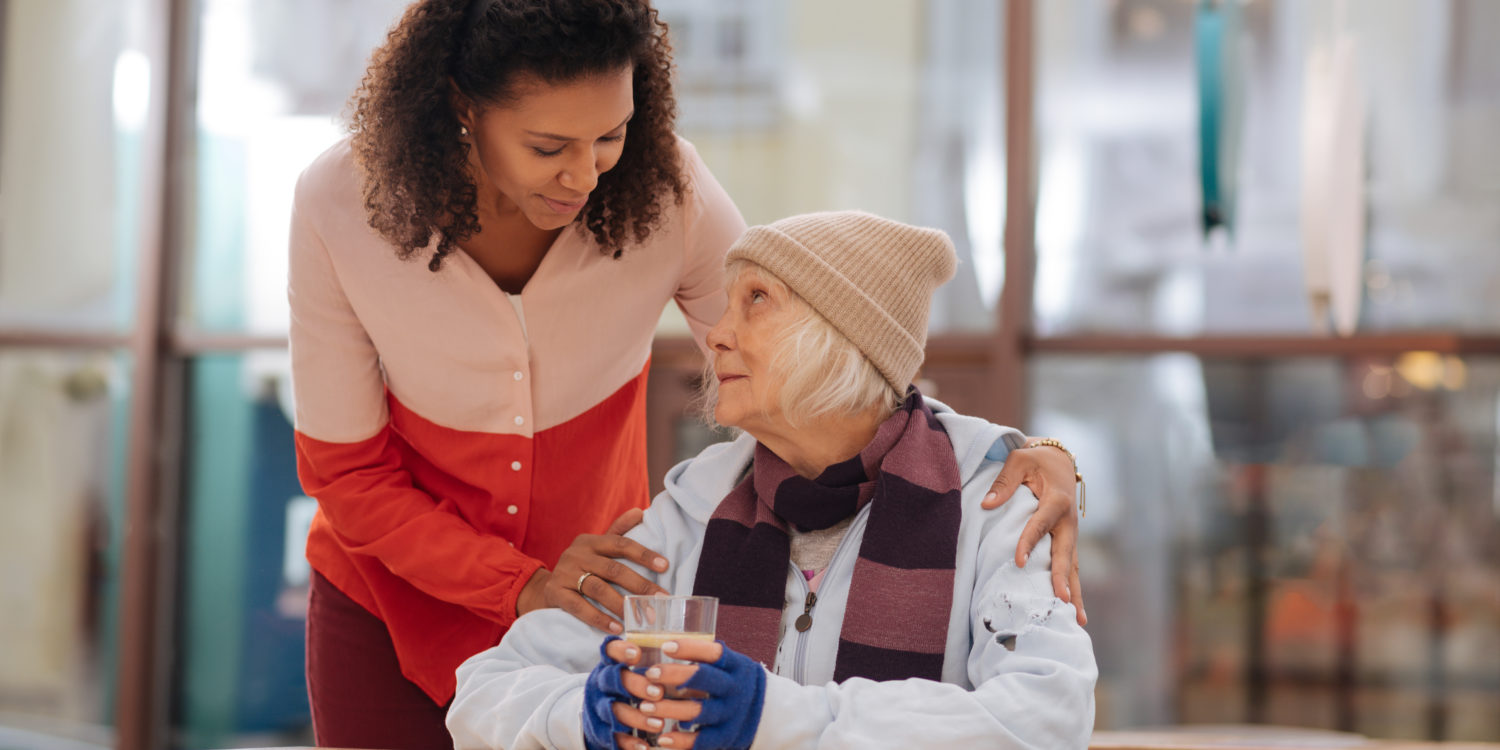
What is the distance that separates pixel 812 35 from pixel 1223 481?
2135mm

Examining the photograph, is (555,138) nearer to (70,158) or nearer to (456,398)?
(456,398)

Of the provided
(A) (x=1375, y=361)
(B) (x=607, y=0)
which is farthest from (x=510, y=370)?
(A) (x=1375, y=361)

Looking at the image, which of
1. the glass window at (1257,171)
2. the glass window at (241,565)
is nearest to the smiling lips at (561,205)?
the glass window at (1257,171)

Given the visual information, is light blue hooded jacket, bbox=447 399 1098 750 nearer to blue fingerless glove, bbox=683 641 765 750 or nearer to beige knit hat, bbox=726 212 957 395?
blue fingerless glove, bbox=683 641 765 750

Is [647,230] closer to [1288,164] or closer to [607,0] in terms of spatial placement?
[607,0]

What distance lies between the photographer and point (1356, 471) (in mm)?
4324

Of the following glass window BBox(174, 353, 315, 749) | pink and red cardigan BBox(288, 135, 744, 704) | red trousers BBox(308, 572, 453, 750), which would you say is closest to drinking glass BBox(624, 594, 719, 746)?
pink and red cardigan BBox(288, 135, 744, 704)

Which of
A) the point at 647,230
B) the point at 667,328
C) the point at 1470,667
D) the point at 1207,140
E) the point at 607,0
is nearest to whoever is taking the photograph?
the point at 607,0

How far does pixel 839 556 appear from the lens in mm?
1622

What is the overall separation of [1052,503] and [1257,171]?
3.36 meters

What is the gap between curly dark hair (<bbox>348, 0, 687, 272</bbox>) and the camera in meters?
1.57

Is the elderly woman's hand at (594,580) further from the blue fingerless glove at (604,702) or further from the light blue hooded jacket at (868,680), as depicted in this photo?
the blue fingerless glove at (604,702)

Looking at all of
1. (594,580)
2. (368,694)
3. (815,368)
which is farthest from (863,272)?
(368,694)

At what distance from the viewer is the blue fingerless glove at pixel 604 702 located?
4.28 ft
